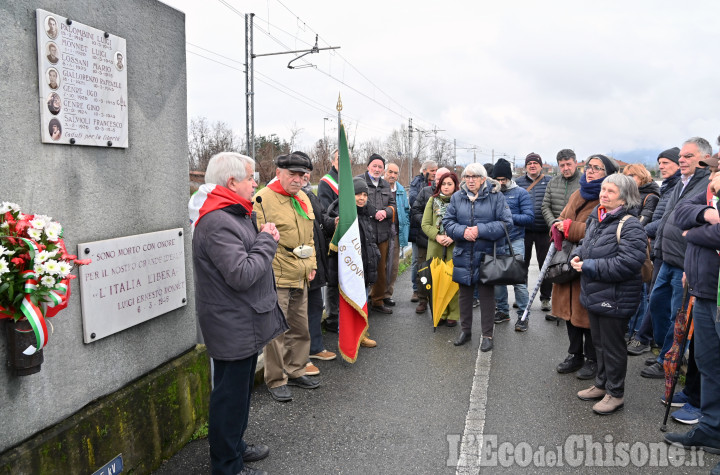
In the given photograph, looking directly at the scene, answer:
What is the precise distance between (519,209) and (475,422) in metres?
3.37

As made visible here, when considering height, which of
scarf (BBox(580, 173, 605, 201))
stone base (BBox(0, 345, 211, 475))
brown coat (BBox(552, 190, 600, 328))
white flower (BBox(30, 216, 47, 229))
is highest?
scarf (BBox(580, 173, 605, 201))

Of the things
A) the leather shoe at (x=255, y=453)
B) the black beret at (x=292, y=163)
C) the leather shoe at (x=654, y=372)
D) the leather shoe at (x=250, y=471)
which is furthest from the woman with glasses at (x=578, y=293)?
the leather shoe at (x=250, y=471)

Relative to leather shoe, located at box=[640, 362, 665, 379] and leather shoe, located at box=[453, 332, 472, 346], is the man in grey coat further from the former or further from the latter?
leather shoe, located at box=[640, 362, 665, 379]

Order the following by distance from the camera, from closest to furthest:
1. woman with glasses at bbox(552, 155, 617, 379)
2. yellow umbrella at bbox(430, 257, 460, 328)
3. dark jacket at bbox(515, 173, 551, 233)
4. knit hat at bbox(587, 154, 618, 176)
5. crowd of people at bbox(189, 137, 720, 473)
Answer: crowd of people at bbox(189, 137, 720, 473) → woman with glasses at bbox(552, 155, 617, 379) → knit hat at bbox(587, 154, 618, 176) → yellow umbrella at bbox(430, 257, 460, 328) → dark jacket at bbox(515, 173, 551, 233)

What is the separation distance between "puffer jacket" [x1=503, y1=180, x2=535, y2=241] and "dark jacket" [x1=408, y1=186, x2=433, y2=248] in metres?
1.06

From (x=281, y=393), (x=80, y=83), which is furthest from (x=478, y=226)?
(x=80, y=83)

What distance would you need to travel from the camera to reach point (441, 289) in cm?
587

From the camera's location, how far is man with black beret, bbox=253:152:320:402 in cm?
403

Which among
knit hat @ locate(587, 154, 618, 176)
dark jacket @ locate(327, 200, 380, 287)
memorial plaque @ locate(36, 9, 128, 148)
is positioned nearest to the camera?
memorial plaque @ locate(36, 9, 128, 148)

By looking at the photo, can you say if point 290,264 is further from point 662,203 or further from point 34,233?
point 662,203

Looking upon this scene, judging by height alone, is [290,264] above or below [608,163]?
below

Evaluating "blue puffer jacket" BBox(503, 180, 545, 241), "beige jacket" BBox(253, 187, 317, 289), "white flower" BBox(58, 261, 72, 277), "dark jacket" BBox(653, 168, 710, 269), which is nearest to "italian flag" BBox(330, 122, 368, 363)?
"beige jacket" BBox(253, 187, 317, 289)

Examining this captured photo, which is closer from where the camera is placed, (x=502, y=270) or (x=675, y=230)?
Result: (x=675, y=230)

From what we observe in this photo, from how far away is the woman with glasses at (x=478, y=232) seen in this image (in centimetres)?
520
